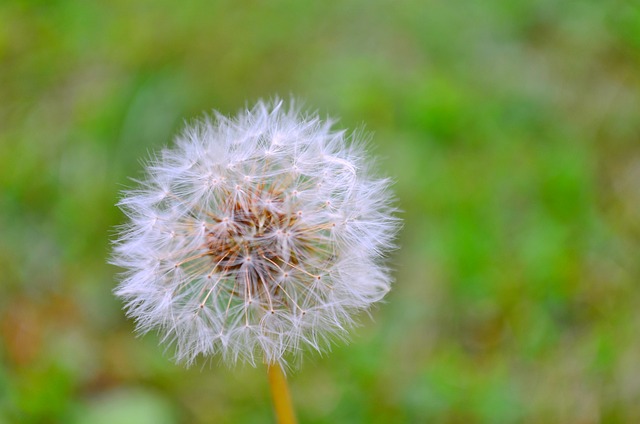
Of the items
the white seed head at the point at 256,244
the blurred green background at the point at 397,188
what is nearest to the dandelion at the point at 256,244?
the white seed head at the point at 256,244

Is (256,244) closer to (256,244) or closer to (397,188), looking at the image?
(256,244)

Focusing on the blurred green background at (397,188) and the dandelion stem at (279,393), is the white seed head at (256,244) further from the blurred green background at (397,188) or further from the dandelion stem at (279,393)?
the blurred green background at (397,188)

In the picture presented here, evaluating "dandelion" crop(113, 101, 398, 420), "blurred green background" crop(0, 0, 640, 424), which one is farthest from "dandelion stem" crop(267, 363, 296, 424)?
"blurred green background" crop(0, 0, 640, 424)

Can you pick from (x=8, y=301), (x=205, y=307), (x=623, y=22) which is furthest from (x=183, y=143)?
(x=623, y=22)

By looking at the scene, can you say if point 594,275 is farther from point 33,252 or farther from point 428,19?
point 33,252

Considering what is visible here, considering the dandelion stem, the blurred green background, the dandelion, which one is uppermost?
the blurred green background

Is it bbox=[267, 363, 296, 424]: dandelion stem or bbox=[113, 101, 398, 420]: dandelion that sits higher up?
bbox=[113, 101, 398, 420]: dandelion

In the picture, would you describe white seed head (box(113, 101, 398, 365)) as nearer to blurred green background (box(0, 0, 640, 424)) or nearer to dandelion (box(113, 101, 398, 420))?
dandelion (box(113, 101, 398, 420))
